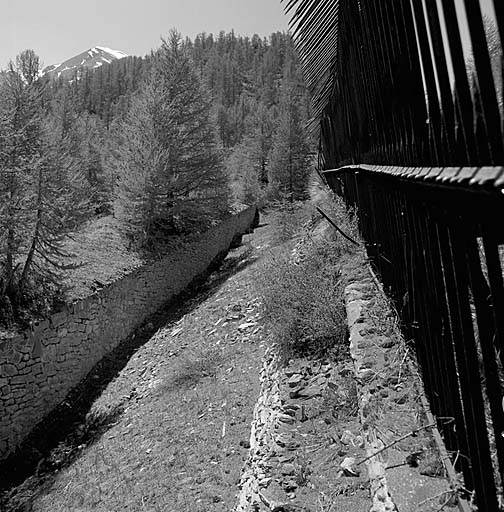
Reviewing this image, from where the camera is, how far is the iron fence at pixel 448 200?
3.25 ft

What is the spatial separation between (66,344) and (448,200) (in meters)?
11.1

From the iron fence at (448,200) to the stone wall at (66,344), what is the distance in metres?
8.96

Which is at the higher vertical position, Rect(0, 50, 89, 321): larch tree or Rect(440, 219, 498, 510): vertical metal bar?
Rect(0, 50, 89, 321): larch tree

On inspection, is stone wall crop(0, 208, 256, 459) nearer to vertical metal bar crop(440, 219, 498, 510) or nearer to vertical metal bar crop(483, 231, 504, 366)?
vertical metal bar crop(440, 219, 498, 510)

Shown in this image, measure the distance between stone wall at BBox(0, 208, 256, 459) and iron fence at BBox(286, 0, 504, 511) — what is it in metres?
8.96

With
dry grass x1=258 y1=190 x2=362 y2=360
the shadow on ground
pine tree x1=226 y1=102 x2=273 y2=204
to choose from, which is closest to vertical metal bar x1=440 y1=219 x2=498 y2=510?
dry grass x1=258 y1=190 x2=362 y2=360

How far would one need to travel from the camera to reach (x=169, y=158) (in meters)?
17.6

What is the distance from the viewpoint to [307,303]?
477 centimetres

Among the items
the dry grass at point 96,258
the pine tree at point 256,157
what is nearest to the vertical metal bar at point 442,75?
the dry grass at point 96,258

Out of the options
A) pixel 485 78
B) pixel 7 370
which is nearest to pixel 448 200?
pixel 485 78

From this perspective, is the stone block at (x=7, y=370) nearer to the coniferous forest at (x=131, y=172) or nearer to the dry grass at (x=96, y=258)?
the coniferous forest at (x=131, y=172)

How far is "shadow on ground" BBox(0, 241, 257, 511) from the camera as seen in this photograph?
794 centimetres

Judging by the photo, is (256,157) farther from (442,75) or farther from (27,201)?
(442,75)

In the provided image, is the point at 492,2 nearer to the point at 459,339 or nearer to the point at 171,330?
the point at 459,339
